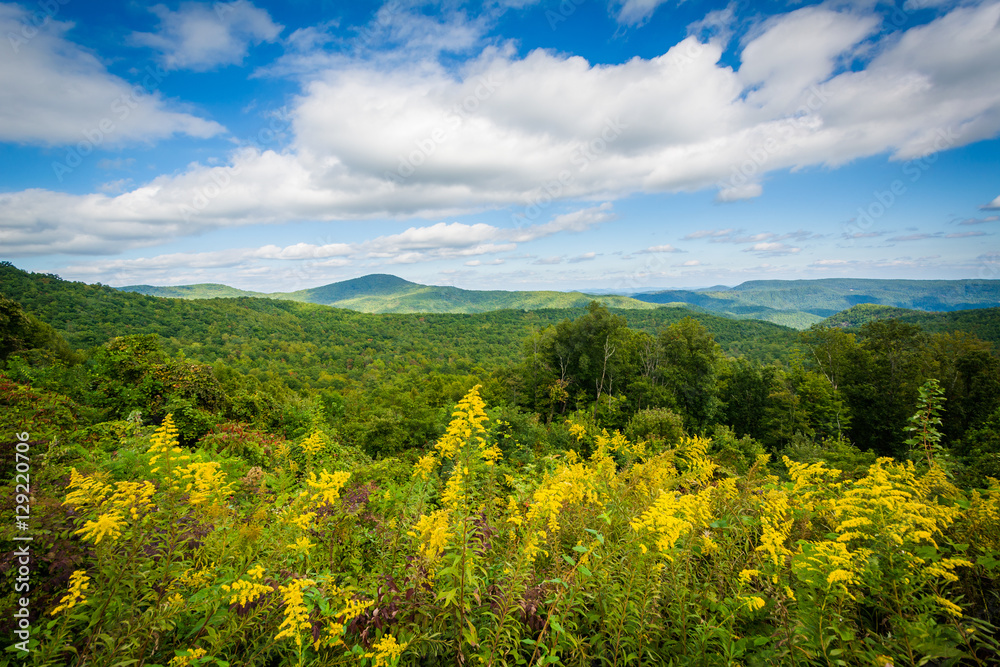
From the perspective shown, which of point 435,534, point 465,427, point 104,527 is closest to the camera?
point 104,527

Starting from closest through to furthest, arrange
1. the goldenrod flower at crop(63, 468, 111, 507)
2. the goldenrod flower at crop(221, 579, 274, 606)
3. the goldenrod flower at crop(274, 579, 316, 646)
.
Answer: the goldenrod flower at crop(274, 579, 316, 646) < the goldenrod flower at crop(221, 579, 274, 606) < the goldenrod flower at crop(63, 468, 111, 507)

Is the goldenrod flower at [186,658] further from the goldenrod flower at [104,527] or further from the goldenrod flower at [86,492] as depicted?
the goldenrod flower at [86,492]

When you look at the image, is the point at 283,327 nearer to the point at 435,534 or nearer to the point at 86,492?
the point at 86,492

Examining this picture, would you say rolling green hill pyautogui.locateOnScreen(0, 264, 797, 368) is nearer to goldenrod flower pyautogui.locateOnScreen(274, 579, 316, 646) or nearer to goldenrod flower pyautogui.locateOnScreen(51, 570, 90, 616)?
goldenrod flower pyautogui.locateOnScreen(274, 579, 316, 646)

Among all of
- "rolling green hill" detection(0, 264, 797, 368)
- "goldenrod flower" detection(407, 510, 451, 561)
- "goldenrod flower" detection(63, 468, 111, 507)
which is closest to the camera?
"goldenrod flower" detection(63, 468, 111, 507)

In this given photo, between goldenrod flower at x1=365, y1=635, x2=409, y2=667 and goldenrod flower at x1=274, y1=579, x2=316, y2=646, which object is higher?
goldenrod flower at x1=274, y1=579, x2=316, y2=646

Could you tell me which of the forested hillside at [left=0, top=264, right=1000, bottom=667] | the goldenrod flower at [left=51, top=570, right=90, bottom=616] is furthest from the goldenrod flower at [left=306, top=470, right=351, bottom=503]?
the goldenrod flower at [left=51, top=570, right=90, bottom=616]

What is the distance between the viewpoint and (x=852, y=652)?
2.17 metres

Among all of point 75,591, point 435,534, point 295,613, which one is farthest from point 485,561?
point 75,591

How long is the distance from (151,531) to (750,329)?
422ft

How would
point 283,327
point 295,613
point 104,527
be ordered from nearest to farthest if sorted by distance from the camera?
point 295,613
point 104,527
point 283,327

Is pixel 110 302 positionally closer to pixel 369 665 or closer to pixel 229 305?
pixel 229 305

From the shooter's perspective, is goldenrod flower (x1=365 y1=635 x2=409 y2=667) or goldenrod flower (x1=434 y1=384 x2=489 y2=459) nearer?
goldenrod flower (x1=365 y1=635 x2=409 y2=667)

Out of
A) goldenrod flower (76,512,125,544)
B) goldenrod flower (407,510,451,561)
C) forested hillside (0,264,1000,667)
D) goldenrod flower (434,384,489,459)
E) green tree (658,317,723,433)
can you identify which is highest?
goldenrod flower (434,384,489,459)
